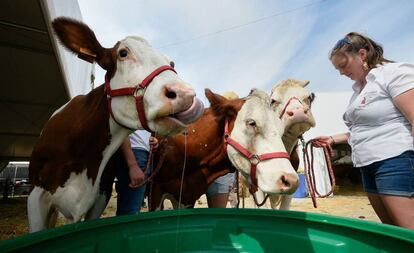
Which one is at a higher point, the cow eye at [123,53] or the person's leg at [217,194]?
the cow eye at [123,53]

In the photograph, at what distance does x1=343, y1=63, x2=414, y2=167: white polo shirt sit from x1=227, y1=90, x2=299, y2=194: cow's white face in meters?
0.54

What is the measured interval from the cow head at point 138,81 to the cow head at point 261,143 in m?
0.92

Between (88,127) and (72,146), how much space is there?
0.54ft

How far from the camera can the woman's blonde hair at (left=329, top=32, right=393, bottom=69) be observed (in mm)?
2047

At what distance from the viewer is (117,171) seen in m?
2.31

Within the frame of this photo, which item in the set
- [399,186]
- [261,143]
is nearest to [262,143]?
[261,143]

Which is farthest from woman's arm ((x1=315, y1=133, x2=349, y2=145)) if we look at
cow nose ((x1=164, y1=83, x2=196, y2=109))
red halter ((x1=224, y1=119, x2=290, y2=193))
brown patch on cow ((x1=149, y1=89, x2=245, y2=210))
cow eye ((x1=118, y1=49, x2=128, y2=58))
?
cow eye ((x1=118, y1=49, x2=128, y2=58))

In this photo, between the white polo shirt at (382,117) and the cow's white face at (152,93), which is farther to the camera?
the white polo shirt at (382,117)

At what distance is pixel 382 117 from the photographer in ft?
5.91

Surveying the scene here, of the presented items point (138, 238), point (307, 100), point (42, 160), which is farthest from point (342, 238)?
point (307, 100)

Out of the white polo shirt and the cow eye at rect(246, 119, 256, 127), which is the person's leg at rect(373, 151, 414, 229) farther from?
the cow eye at rect(246, 119, 256, 127)

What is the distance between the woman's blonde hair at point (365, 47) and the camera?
6.72 feet

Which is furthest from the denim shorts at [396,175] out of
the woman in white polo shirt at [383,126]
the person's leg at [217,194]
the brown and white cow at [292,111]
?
the person's leg at [217,194]

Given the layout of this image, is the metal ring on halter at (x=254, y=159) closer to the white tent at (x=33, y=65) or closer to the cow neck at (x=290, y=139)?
the cow neck at (x=290, y=139)
